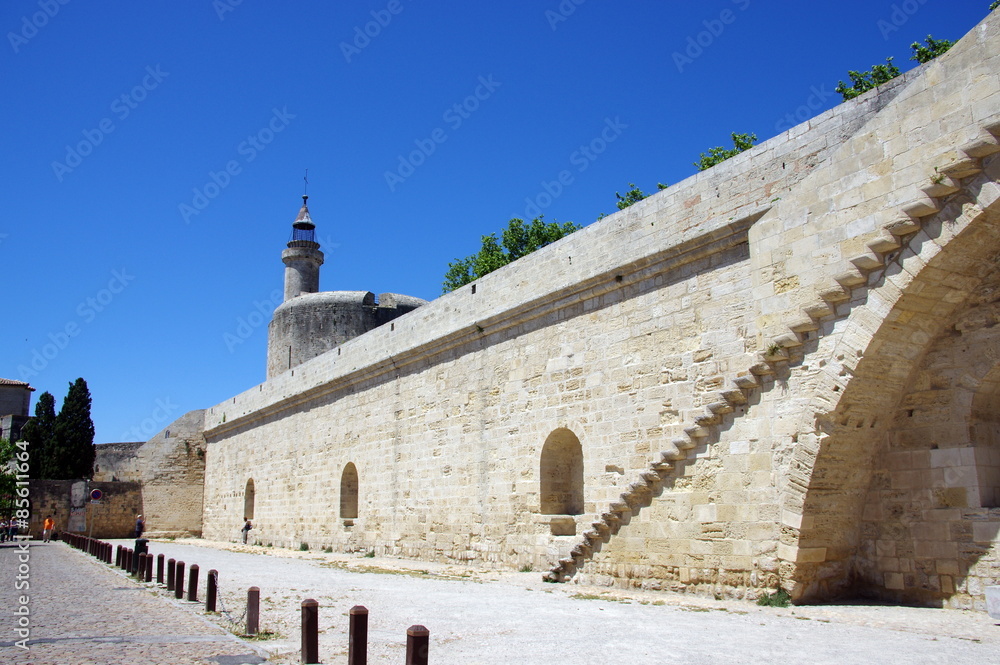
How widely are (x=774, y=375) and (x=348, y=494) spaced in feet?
35.8

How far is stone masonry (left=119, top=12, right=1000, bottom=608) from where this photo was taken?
6.38m

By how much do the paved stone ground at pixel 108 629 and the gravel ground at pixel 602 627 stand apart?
359 mm

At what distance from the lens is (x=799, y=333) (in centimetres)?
709

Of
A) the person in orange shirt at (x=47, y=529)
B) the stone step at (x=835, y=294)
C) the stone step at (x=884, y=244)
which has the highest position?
the stone step at (x=884, y=244)

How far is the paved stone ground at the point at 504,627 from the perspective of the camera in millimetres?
4945

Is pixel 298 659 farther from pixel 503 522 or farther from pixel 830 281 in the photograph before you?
pixel 503 522

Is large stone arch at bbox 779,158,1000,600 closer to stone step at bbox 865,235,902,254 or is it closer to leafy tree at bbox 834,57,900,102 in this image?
stone step at bbox 865,235,902,254

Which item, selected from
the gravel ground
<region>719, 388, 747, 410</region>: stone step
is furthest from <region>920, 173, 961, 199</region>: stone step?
the gravel ground

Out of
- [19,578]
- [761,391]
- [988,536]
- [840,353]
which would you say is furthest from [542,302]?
[19,578]

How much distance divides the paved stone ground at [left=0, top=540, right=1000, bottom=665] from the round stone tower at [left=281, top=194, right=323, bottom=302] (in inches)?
677

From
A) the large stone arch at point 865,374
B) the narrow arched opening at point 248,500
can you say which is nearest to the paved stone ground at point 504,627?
the large stone arch at point 865,374

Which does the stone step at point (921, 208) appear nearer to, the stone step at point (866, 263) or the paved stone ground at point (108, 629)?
the stone step at point (866, 263)

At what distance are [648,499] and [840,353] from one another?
2.69 m

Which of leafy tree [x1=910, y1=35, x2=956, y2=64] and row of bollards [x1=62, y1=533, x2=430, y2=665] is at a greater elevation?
leafy tree [x1=910, y1=35, x2=956, y2=64]
